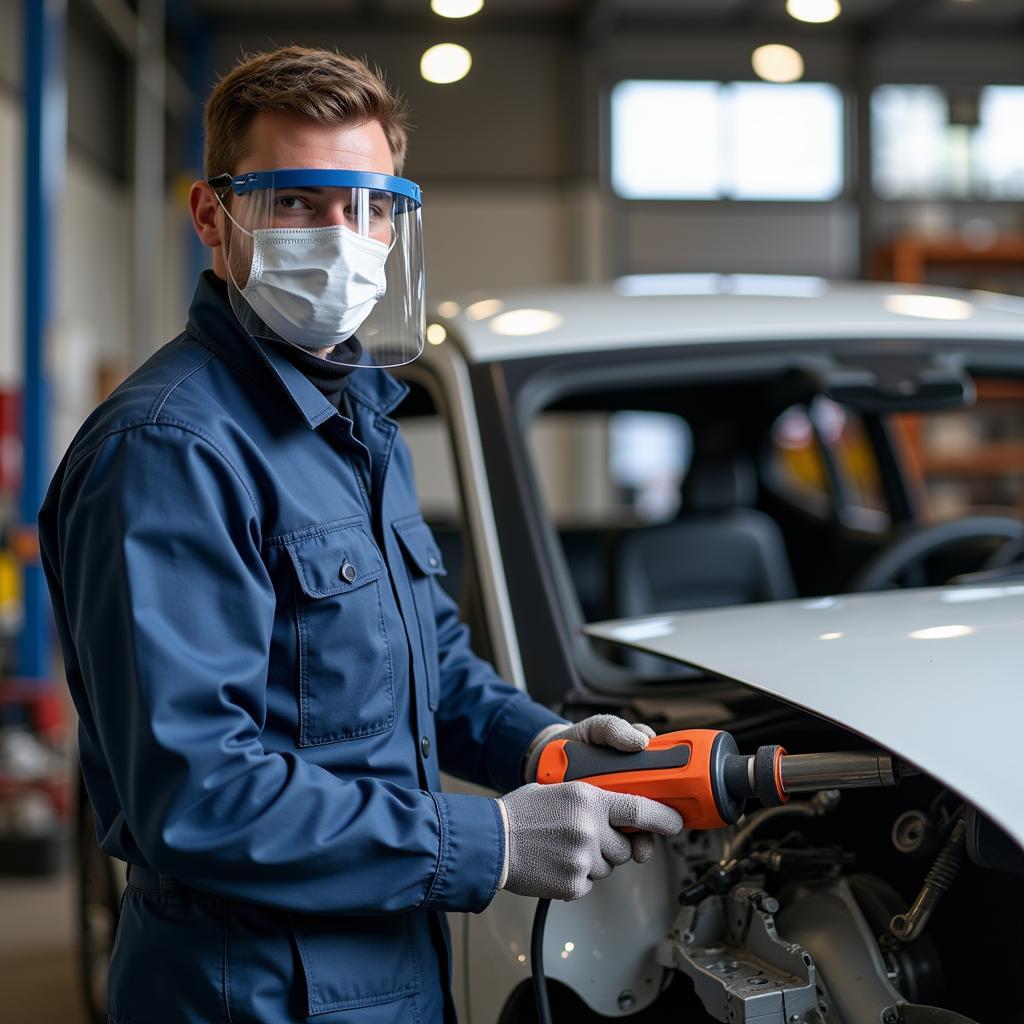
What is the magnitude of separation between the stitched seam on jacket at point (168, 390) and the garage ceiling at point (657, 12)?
456 inches

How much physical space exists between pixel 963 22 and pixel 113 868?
1311 centimetres

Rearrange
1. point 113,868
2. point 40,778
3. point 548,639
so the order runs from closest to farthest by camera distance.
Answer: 1. point 548,639
2. point 113,868
3. point 40,778

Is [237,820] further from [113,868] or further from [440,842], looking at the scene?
[113,868]

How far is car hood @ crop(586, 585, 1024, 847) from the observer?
1.26 m

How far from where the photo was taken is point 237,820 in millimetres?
1248

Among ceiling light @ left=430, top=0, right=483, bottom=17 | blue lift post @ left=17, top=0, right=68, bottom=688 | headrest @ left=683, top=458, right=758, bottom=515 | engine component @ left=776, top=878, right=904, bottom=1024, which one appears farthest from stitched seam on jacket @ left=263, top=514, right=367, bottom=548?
blue lift post @ left=17, top=0, right=68, bottom=688

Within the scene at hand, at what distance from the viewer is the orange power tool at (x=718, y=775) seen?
1.42 m

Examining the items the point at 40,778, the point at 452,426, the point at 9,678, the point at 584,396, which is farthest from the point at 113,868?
the point at 9,678

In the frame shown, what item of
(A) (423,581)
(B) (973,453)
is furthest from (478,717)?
(B) (973,453)

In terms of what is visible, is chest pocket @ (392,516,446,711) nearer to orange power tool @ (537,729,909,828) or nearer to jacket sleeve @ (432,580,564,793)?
jacket sleeve @ (432,580,564,793)

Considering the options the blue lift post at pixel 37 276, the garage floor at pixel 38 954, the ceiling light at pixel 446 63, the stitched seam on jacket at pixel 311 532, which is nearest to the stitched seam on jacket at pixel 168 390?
the stitched seam on jacket at pixel 311 532

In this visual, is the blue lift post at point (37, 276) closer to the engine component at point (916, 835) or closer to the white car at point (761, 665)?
the white car at point (761, 665)

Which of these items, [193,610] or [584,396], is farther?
[584,396]

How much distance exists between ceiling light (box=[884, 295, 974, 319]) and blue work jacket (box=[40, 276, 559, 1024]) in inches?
56.4
